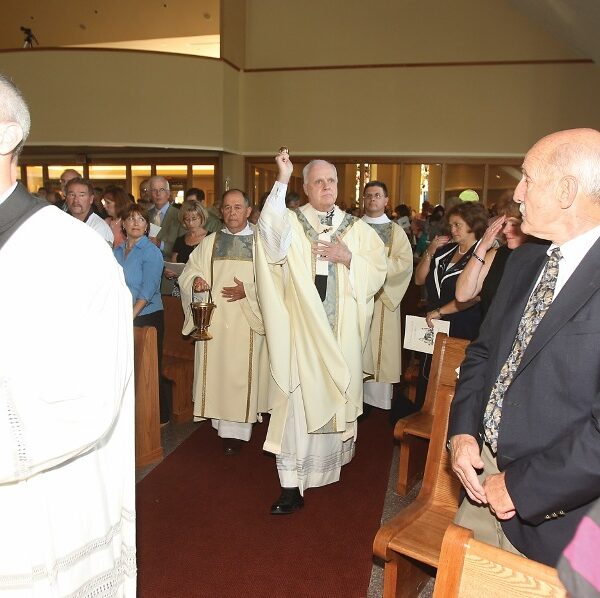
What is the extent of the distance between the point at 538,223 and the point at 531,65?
11.6m

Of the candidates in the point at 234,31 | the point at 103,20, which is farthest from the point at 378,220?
the point at 103,20

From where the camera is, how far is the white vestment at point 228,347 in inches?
166

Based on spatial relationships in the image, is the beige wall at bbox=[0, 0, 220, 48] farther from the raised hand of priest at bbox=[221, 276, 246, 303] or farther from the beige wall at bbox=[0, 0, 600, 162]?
the raised hand of priest at bbox=[221, 276, 246, 303]

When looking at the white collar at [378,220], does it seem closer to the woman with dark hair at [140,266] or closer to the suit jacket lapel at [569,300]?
the woman with dark hair at [140,266]

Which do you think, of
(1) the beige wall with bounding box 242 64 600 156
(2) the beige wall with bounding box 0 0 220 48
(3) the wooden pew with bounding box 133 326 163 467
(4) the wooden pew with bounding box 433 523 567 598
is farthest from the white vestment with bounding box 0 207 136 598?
(2) the beige wall with bounding box 0 0 220 48

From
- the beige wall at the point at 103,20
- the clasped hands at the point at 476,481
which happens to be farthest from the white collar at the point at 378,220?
the beige wall at the point at 103,20

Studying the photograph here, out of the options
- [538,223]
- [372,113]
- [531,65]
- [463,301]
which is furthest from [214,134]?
[538,223]

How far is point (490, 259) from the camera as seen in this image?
3.36 m

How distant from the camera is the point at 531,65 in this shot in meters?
11.8

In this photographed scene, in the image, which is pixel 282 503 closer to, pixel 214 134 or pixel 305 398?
pixel 305 398

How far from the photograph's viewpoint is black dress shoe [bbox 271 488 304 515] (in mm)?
3373

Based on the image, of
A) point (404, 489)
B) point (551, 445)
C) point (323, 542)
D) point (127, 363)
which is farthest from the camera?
point (404, 489)

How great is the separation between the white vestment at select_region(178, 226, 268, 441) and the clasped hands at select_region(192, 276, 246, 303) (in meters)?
0.07

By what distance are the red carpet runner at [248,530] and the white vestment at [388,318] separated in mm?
947
